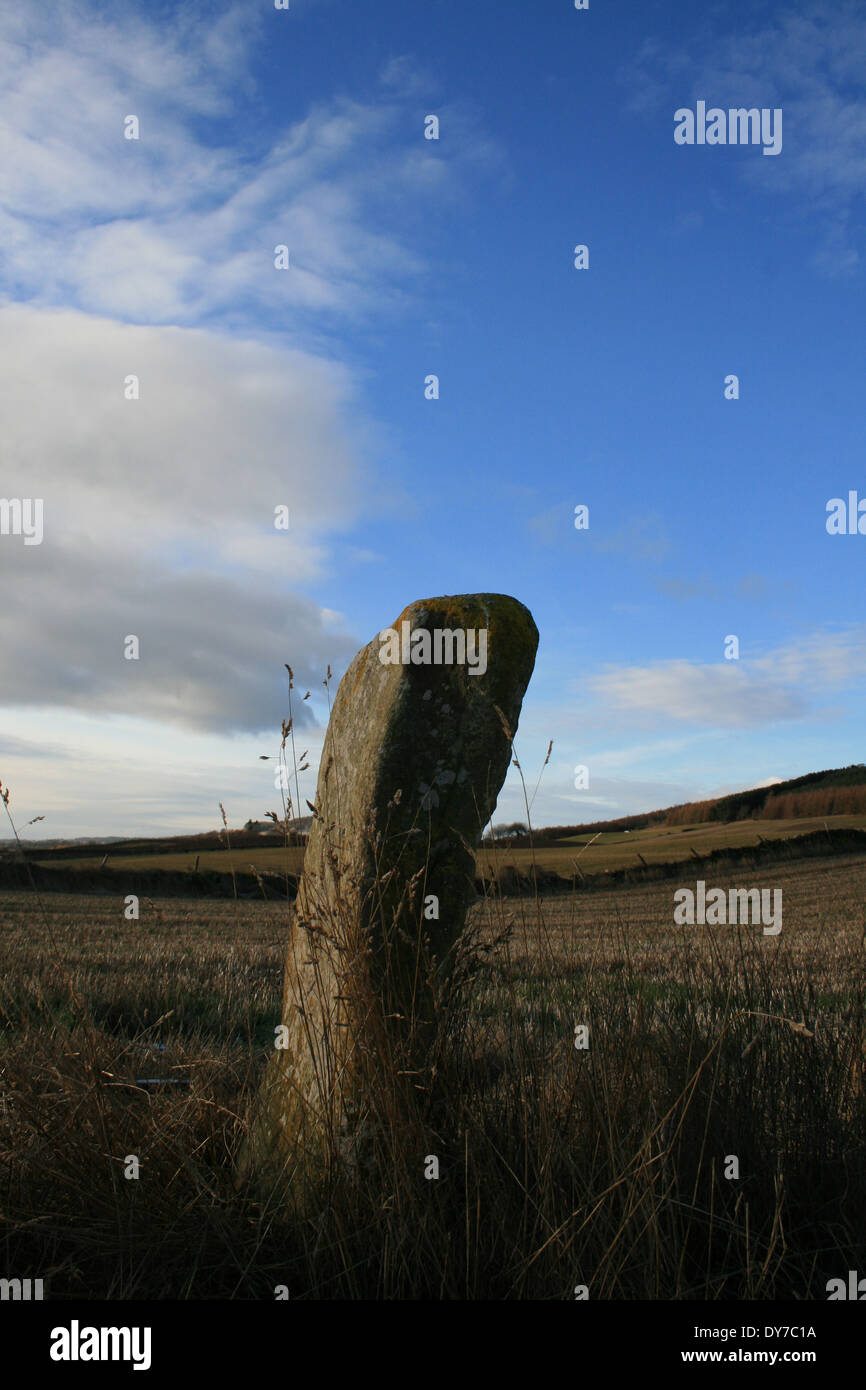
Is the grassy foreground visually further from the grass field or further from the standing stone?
the grass field

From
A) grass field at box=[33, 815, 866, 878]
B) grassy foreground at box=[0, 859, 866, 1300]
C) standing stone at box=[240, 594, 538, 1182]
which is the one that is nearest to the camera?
grassy foreground at box=[0, 859, 866, 1300]

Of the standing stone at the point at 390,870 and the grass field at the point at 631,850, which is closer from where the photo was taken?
the standing stone at the point at 390,870

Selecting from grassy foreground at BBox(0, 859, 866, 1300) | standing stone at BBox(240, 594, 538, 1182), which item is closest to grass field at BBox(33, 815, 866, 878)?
grassy foreground at BBox(0, 859, 866, 1300)

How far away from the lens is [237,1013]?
237 inches

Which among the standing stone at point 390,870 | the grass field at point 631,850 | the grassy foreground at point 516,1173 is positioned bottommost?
the grass field at point 631,850

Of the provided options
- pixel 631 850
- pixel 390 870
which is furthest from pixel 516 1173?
pixel 631 850

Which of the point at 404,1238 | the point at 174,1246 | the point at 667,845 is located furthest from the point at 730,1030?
the point at 667,845

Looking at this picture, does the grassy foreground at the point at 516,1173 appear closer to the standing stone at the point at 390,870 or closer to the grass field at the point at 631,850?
the standing stone at the point at 390,870

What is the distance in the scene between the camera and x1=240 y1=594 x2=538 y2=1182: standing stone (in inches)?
109

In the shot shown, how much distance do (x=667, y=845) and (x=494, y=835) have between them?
37.9 metres

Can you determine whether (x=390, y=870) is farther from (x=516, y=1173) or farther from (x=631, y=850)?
(x=631, y=850)

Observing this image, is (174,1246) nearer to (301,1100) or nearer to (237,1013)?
(301,1100)

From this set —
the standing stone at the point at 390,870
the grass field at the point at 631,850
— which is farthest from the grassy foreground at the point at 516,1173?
the grass field at the point at 631,850

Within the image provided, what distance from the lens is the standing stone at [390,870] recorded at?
109 inches
